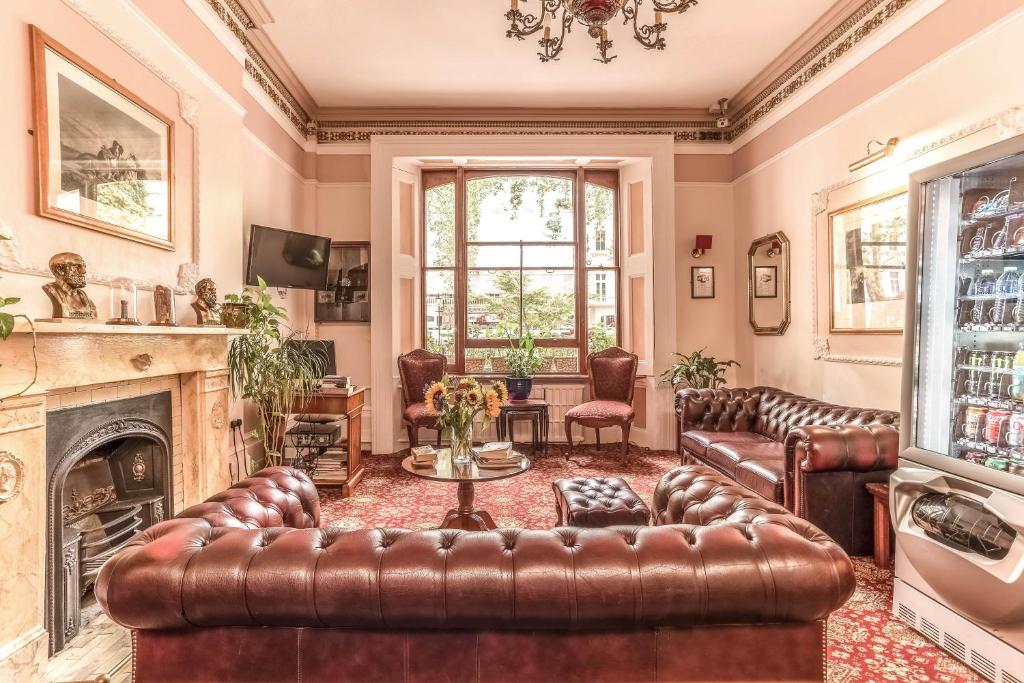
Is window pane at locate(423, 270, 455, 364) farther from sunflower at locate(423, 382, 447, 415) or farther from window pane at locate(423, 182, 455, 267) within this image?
sunflower at locate(423, 382, 447, 415)

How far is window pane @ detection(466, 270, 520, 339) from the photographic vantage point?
20.6 ft

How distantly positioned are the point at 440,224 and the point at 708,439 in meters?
3.86

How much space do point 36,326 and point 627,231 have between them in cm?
547

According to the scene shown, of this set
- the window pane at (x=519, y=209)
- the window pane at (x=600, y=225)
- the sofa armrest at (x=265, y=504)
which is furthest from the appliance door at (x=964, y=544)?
the window pane at (x=519, y=209)

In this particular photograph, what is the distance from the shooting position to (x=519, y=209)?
6.33 m

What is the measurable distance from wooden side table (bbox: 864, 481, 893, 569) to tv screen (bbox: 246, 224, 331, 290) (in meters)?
4.41

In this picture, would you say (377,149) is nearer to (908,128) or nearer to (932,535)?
Result: (908,128)

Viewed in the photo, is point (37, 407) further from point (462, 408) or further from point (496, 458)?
point (496, 458)

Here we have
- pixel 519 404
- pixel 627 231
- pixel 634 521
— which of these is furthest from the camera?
pixel 627 231

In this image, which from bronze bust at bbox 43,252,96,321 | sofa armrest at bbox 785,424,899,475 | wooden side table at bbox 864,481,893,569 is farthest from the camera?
sofa armrest at bbox 785,424,899,475

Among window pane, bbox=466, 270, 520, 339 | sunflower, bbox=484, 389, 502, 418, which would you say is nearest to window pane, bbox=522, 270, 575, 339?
window pane, bbox=466, 270, 520, 339

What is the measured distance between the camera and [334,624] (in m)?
1.34

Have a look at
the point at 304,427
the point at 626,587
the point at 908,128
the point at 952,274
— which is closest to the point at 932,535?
the point at 952,274

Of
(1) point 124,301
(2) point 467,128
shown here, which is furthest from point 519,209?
(1) point 124,301
